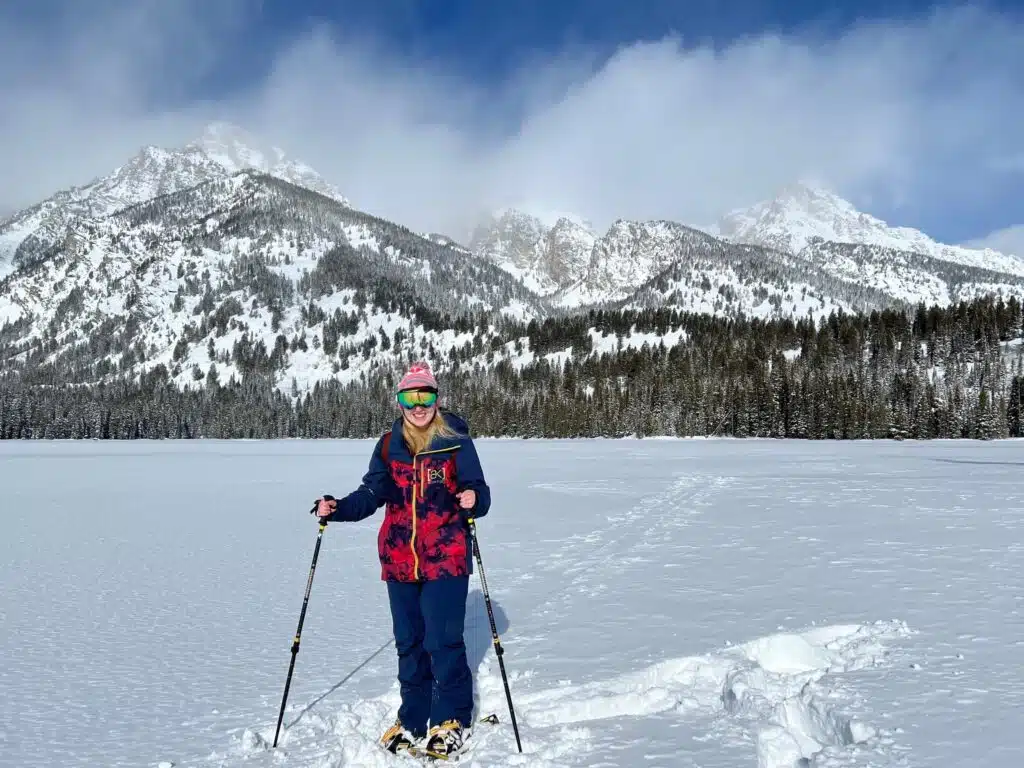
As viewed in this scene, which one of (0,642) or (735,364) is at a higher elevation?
(735,364)

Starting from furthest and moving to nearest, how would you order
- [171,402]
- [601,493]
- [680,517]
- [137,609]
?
[171,402] < [601,493] < [680,517] < [137,609]

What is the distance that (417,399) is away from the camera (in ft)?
17.9

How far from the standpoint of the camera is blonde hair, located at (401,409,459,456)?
17.8 feet

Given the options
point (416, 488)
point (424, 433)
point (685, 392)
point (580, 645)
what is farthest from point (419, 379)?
point (685, 392)

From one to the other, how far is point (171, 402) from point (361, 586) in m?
183

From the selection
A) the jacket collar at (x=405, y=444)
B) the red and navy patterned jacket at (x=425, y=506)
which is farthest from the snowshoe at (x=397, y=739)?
the jacket collar at (x=405, y=444)

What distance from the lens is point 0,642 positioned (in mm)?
7918

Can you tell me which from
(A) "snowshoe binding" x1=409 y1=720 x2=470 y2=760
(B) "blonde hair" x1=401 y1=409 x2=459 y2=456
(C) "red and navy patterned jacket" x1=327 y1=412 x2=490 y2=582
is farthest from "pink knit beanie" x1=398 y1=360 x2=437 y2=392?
(A) "snowshoe binding" x1=409 y1=720 x2=470 y2=760

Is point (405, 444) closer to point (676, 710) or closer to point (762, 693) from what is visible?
point (676, 710)

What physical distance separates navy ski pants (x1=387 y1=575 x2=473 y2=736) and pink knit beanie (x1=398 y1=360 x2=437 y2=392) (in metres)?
1.61

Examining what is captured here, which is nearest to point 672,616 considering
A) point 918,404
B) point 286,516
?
point 286,516

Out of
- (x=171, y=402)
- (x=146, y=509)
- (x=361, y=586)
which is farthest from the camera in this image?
(x=171, y=402)

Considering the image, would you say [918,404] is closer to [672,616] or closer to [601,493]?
[601,493]

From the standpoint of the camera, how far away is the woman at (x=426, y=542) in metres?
5.32
